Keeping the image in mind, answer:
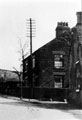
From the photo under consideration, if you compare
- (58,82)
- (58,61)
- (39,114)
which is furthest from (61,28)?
(39,114)

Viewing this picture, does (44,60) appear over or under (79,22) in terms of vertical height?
under

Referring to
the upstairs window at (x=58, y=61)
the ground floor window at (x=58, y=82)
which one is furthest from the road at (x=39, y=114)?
the upstairs window at (x=58, y=61)

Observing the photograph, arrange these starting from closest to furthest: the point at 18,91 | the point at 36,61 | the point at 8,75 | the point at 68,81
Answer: the point at 68,81 < the point at 36,61 < the point at 18,91 < the point at 8,75

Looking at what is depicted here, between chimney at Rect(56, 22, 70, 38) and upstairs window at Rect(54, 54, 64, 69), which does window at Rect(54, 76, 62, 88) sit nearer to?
upstairs window at Rect(54, 54, 64, 69)

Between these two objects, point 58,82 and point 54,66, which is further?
point 54,66

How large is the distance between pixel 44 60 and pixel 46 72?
5.63 ft

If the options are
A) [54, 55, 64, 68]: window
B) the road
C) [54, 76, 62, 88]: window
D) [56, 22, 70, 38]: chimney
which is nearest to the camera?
the road

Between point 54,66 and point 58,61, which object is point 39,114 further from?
point 58,61

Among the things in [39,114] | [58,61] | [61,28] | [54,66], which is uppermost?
[61,28]

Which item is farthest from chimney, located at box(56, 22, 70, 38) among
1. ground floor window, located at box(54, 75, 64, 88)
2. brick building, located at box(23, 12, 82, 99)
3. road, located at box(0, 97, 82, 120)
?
road, located at box(0, 97, 82, 120)

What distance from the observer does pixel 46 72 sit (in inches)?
1554

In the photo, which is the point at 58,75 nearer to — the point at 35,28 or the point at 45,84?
the point at 45,84

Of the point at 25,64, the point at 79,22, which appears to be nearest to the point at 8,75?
the point at 25,64

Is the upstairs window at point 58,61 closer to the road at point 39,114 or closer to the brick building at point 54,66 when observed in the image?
the brick building at point 54,66
